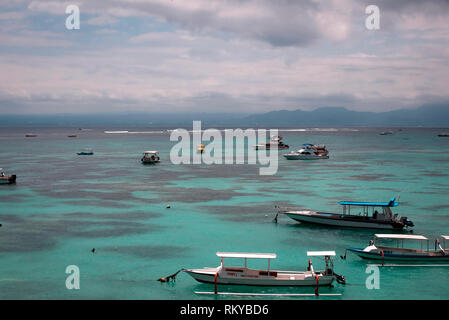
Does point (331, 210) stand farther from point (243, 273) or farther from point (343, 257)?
point (243, 273)

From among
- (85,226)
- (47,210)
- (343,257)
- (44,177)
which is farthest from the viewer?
(44,177)

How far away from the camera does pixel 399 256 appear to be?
3925 centimetres

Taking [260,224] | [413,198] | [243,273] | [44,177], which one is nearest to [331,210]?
[260,224]

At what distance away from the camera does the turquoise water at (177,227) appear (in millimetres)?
34594

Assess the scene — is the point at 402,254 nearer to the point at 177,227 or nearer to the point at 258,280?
the point at 258,280

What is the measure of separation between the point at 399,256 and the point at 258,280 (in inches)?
531

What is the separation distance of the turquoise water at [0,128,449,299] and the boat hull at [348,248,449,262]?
0.82 metres

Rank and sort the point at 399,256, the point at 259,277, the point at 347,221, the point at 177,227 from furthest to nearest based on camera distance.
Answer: the point at 177,227 < the point at 347,221 < the point at 399,256 < the point at 259,277

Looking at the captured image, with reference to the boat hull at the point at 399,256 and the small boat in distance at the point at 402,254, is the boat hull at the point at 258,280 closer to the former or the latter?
the boat hull at the point at 399,256

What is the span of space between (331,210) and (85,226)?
30.2 m

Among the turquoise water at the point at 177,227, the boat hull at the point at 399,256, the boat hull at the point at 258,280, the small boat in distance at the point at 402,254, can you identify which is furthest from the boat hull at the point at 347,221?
the boat hull at the point at 258,280

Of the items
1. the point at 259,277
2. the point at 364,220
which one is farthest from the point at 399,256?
the point at 259,277

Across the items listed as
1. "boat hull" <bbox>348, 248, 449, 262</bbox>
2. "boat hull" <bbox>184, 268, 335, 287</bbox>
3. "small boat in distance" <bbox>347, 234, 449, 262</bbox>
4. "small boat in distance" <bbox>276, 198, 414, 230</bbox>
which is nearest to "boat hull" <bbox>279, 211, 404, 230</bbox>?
"small boat in distance" <bbox>276, 198, 414, 230</bbox>

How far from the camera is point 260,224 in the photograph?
5216 centimetres
